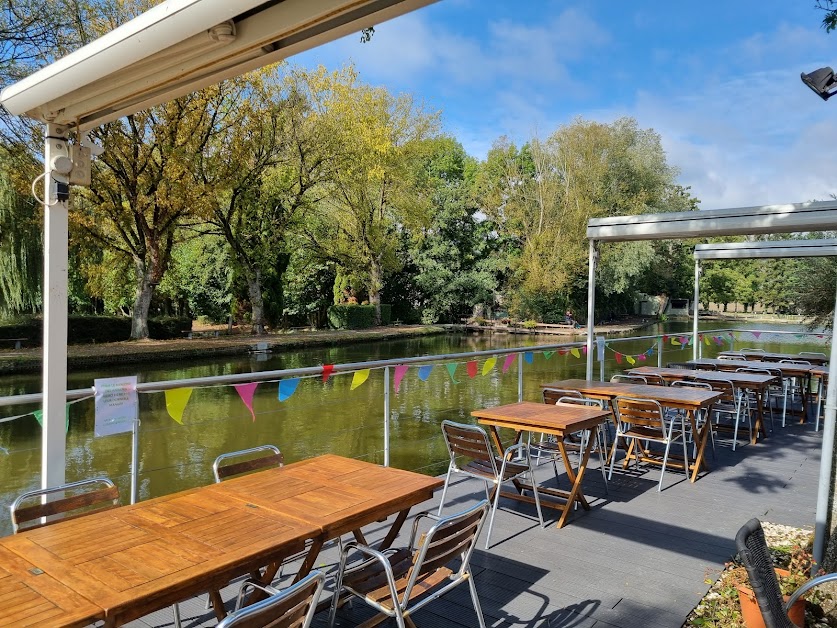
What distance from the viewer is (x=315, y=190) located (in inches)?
1078

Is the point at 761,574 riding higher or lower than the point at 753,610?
higher

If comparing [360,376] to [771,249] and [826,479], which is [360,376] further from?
[771,249]

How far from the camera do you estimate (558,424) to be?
12.8 feet

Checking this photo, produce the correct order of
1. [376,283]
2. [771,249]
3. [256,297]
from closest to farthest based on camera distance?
[771,249] < [256,297] < [376,283]

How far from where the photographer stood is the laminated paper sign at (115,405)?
3143mm

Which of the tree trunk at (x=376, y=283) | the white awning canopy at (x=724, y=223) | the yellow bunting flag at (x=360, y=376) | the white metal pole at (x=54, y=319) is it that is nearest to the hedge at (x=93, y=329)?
the tree trunk at (x=376, y=283)

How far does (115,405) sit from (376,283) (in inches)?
1064

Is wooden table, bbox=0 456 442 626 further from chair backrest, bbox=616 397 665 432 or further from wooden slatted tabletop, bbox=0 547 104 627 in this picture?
chair backrest, bbox=616 397 665 432

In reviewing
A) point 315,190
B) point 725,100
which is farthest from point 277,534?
point 315,190

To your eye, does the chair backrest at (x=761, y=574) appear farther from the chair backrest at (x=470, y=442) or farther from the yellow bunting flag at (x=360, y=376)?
the yellow bunting flag at (x=360, y=376)

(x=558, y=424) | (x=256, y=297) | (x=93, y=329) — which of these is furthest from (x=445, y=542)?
(x=256, y=297)

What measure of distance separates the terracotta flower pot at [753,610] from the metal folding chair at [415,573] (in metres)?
1.09

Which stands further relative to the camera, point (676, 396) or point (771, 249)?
point (771, 249)

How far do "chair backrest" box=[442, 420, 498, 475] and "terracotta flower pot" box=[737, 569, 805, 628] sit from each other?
1564 millimetres
